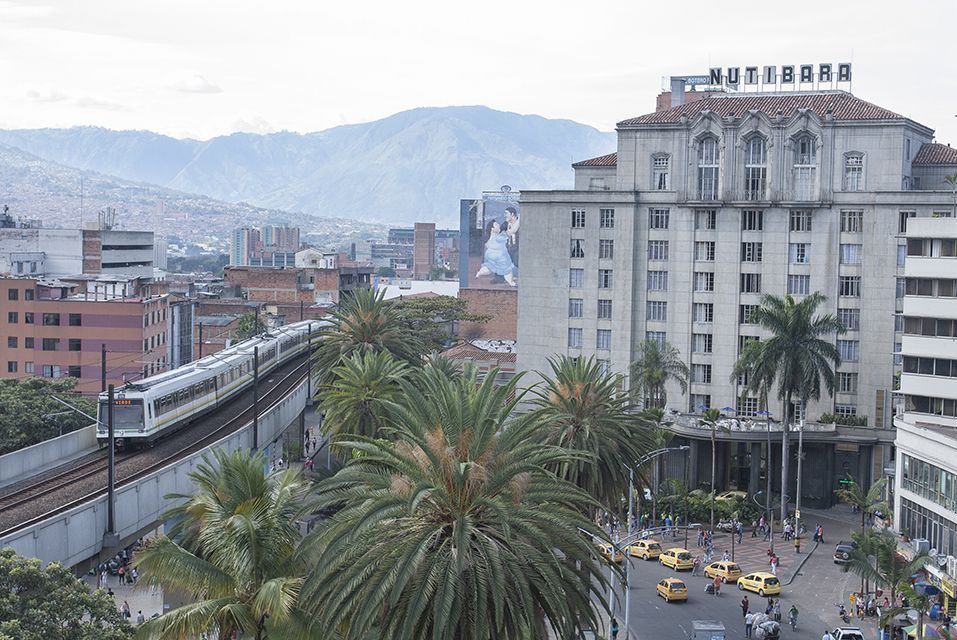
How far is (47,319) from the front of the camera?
12619 centimetres

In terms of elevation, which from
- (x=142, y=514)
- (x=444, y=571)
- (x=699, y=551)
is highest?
(x=444, y=571)

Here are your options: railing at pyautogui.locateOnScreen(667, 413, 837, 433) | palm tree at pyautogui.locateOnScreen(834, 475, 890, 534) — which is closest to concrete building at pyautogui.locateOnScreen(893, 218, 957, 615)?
palm tree at pyautogui.locateOnScreen(834, 475, 890, 534)

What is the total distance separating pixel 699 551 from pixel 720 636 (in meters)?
21.8

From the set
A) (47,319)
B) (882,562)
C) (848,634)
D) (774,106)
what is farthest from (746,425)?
(47,319)

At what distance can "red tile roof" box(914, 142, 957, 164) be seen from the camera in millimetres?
94938

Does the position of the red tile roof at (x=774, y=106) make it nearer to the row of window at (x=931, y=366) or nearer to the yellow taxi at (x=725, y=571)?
the row of window at (x=931, y=366)

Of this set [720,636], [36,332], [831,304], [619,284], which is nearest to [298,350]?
[36,332]

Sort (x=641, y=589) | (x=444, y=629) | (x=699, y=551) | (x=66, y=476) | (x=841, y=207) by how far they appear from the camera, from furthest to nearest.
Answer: (x=841, y=207) < (x=699, y=551) < (x=641, y=589) < (x=66, y=476) < (x=444, y=629)

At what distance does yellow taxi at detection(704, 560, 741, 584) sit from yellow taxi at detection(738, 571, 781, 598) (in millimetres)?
2002

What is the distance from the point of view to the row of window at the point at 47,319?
12594 centimetres

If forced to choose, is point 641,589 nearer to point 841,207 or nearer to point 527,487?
point 841,207

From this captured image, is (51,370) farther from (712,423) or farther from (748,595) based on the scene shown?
(748,595)

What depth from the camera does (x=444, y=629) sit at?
26062 mm

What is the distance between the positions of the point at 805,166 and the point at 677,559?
108 ft
